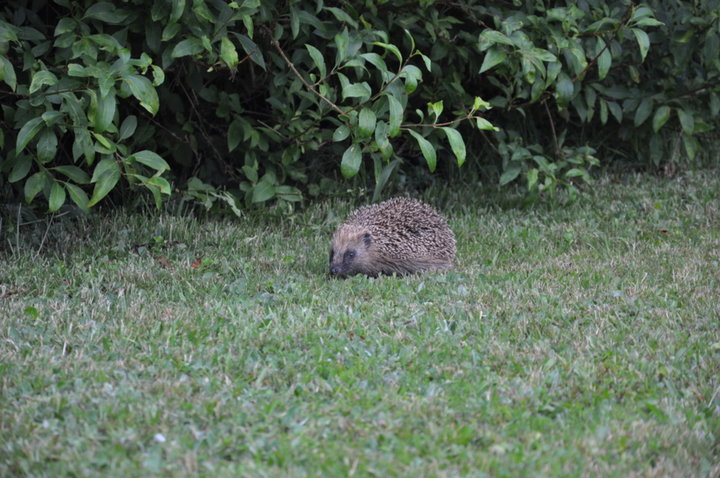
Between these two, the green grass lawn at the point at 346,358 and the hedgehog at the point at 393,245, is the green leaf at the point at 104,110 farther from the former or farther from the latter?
the hedgehog at the point at 393,245

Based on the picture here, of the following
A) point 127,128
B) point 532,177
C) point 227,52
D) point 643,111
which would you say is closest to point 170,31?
point 227,52

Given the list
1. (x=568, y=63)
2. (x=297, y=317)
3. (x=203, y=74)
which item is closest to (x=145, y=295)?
(x=297, y=317)

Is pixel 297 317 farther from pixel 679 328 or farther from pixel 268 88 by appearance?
pixel 268 88

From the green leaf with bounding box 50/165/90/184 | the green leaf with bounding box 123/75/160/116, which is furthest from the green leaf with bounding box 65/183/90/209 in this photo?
the green leaf with bounding box 123/75/160/116

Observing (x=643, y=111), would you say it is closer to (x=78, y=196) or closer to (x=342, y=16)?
(x=342, y=16)

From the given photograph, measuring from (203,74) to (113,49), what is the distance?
165 centimetres

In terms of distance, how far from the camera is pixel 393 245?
6727 millimetres

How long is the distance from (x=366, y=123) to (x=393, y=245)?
953 millimetres

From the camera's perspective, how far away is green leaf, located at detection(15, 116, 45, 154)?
19.2 ft

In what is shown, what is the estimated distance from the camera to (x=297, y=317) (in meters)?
5.15

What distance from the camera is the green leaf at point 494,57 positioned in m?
7.28

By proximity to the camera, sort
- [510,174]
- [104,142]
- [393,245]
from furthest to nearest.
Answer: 1. [510,174]
2. [393,245]
3. [104,142]

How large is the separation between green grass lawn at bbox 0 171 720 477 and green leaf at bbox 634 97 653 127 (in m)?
2.02

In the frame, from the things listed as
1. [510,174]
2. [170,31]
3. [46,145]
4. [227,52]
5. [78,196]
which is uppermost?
[170,31]
